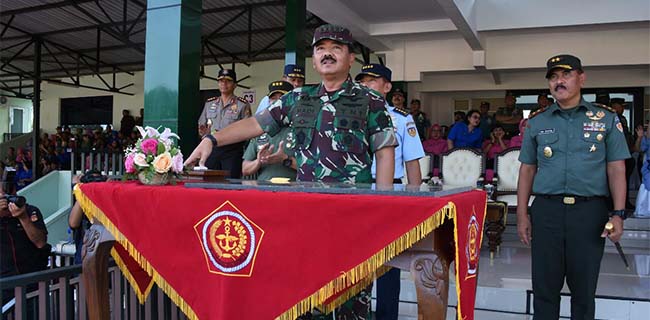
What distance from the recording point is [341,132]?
6.75ft

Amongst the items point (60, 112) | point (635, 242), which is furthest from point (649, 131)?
point (60, 112)

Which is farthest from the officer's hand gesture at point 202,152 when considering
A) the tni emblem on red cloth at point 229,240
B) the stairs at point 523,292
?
the stairs at point 523,292

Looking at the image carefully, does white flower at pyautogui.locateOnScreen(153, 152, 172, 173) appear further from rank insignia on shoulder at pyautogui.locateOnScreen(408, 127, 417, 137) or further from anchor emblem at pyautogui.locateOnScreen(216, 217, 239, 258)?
rank insignia on shoulder at pyautogui.locateOnScreen(408, 127, 417, 137)

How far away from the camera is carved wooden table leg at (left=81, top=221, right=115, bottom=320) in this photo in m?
2.16

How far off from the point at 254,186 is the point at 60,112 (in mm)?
20055

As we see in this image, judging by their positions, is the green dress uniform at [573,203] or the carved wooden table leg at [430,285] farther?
the green dress uniform at [573,203]

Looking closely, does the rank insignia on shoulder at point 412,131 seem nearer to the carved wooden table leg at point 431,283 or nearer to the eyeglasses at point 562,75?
the eyeglasses at point 562,75

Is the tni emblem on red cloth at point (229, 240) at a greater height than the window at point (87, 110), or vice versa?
the window at point (87, 110)

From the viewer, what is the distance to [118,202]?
2072mm

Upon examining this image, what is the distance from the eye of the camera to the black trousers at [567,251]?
8.64 ft

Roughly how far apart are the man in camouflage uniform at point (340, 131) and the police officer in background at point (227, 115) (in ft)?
8.11

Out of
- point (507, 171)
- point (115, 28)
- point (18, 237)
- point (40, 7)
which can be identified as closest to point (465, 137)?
point (507, 171)

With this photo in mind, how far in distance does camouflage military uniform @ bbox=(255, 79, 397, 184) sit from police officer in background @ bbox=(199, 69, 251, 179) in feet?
8.35

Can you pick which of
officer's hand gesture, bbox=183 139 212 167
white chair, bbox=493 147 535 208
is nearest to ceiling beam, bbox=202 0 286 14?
white chair, bbox=493 147 535 208
